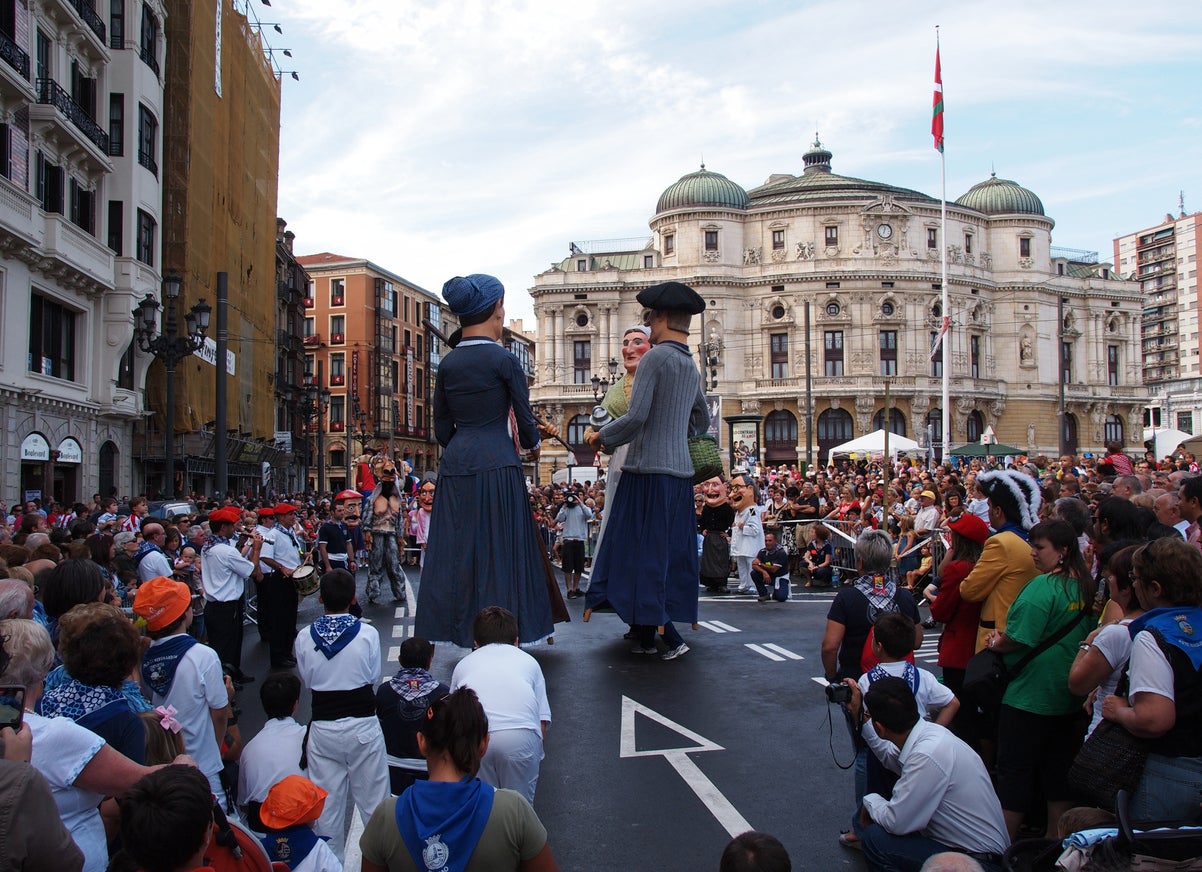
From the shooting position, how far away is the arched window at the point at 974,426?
7012cm

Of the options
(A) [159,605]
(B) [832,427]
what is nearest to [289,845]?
(A) [159,605]

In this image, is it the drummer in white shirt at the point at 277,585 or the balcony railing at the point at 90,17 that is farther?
the balcony railing at the point at 90,17

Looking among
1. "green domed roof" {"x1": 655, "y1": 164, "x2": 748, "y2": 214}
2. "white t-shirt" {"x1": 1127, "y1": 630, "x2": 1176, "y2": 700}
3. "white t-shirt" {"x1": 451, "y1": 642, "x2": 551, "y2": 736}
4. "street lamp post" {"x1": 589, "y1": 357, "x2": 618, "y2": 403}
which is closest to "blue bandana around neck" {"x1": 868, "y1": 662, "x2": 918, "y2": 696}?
"white t-shirt" {"x1": 1127, "y1": 630, "x2": 1176, "y2": 700}

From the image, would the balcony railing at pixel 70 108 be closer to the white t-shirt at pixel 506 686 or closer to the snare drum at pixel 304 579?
the snare drum at pixel 304 579

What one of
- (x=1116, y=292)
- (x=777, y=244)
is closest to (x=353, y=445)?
(x=777, y=244)

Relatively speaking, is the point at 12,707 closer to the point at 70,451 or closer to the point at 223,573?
the point at 223,573

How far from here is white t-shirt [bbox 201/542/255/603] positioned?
30.1ft

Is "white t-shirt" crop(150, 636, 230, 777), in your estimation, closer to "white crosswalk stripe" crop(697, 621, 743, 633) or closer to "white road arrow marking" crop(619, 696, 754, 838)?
"white road arrow marking" crop(619, 696, 754, 838)

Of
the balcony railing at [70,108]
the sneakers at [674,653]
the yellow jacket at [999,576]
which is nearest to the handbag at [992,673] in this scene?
the yellow jacket at [999,576]

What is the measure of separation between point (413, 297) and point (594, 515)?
65.7 m

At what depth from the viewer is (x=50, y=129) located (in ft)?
70.8

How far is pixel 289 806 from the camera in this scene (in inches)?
151

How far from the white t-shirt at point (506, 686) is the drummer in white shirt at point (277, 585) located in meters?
6.37

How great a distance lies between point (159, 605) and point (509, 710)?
183cm
